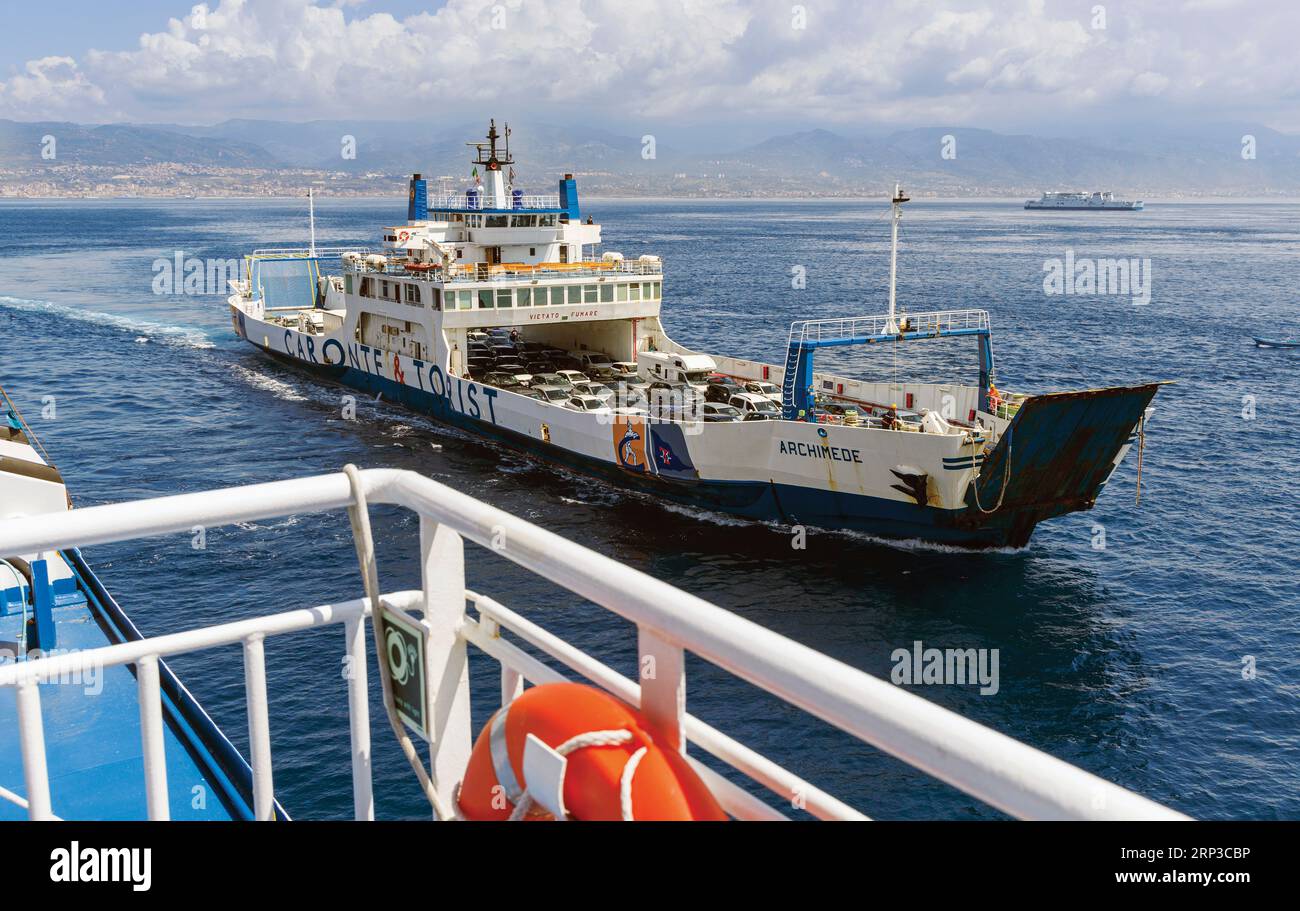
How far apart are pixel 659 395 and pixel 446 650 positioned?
1305 inches

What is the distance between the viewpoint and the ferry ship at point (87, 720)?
10961mm

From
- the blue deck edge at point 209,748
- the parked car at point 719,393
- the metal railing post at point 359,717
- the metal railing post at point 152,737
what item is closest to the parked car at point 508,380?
the parked car at point 719,393

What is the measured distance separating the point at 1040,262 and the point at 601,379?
9500cm

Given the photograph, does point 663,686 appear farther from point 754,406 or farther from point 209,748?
point 754,406

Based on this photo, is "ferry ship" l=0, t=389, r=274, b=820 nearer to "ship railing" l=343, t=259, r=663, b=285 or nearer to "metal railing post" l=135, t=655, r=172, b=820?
"metal railing post" l=135, t=655, r=172, b=820

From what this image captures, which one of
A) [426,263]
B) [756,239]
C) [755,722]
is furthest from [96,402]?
[756,239]

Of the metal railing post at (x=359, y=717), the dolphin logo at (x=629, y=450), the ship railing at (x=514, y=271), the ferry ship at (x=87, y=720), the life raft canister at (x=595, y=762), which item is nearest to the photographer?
the life raft canister at (x=595, y=762)

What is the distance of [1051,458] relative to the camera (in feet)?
89.4

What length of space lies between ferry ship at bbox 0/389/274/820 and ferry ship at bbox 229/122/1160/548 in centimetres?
1800

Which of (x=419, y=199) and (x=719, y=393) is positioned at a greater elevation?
(x=419, y=199)

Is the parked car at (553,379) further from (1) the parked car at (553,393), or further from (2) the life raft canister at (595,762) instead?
(2) the life raft canister at (595,762)

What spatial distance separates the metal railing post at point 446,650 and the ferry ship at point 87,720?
3653 mm

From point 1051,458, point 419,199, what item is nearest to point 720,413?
point 1051,458
